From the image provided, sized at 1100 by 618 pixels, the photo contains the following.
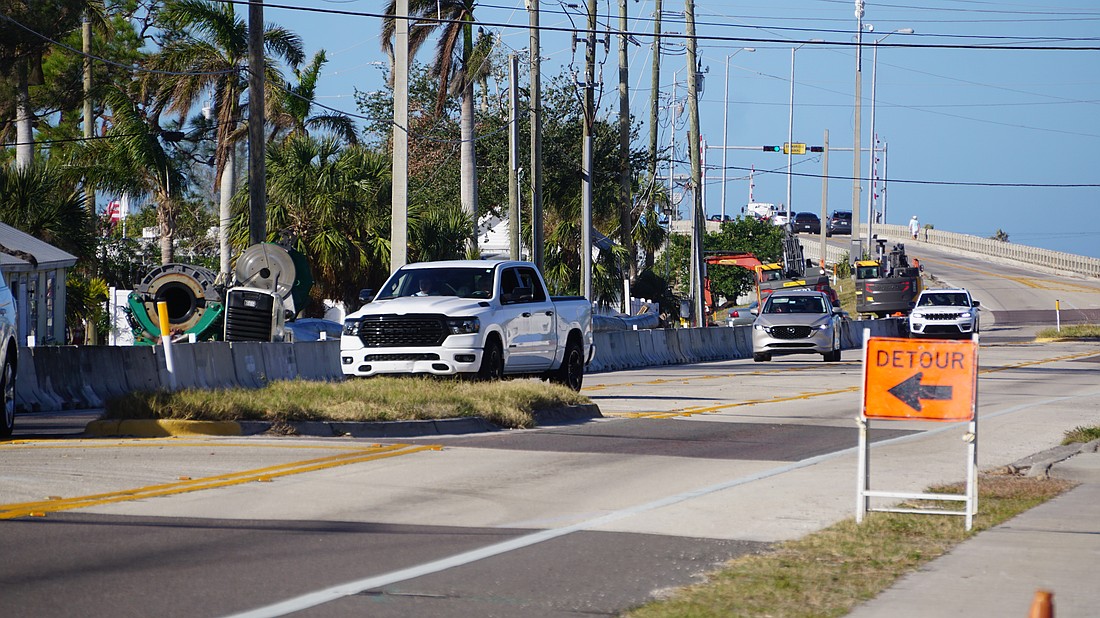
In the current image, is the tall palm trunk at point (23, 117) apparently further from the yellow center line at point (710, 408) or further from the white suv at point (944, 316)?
the yellow center line at point (710, 408)

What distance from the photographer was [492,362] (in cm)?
2011

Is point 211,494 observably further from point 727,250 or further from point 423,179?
point 727,250

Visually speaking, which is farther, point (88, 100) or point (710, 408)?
point (88, 100)

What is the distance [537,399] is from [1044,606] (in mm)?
14368

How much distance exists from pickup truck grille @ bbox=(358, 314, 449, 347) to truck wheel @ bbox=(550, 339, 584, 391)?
3105 millimetres

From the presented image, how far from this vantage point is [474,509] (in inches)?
416

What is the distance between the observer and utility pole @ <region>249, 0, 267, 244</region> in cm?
2706

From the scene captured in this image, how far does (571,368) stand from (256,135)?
856 cm

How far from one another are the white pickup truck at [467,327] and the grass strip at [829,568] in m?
9.69

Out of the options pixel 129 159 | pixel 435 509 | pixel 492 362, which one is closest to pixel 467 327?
pixel 492 362

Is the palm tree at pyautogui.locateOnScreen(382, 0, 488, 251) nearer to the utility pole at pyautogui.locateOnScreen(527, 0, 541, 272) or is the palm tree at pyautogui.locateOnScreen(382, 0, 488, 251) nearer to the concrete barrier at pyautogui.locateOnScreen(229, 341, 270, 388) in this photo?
the utility pole at pyautogui.locateOnScreen(527, 0, 541, 272)

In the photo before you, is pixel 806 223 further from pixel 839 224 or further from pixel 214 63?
pixel 214 63

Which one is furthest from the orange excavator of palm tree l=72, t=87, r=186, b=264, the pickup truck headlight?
the pickup truck headlight

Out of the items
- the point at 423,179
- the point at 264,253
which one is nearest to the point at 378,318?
the point at 264,253
